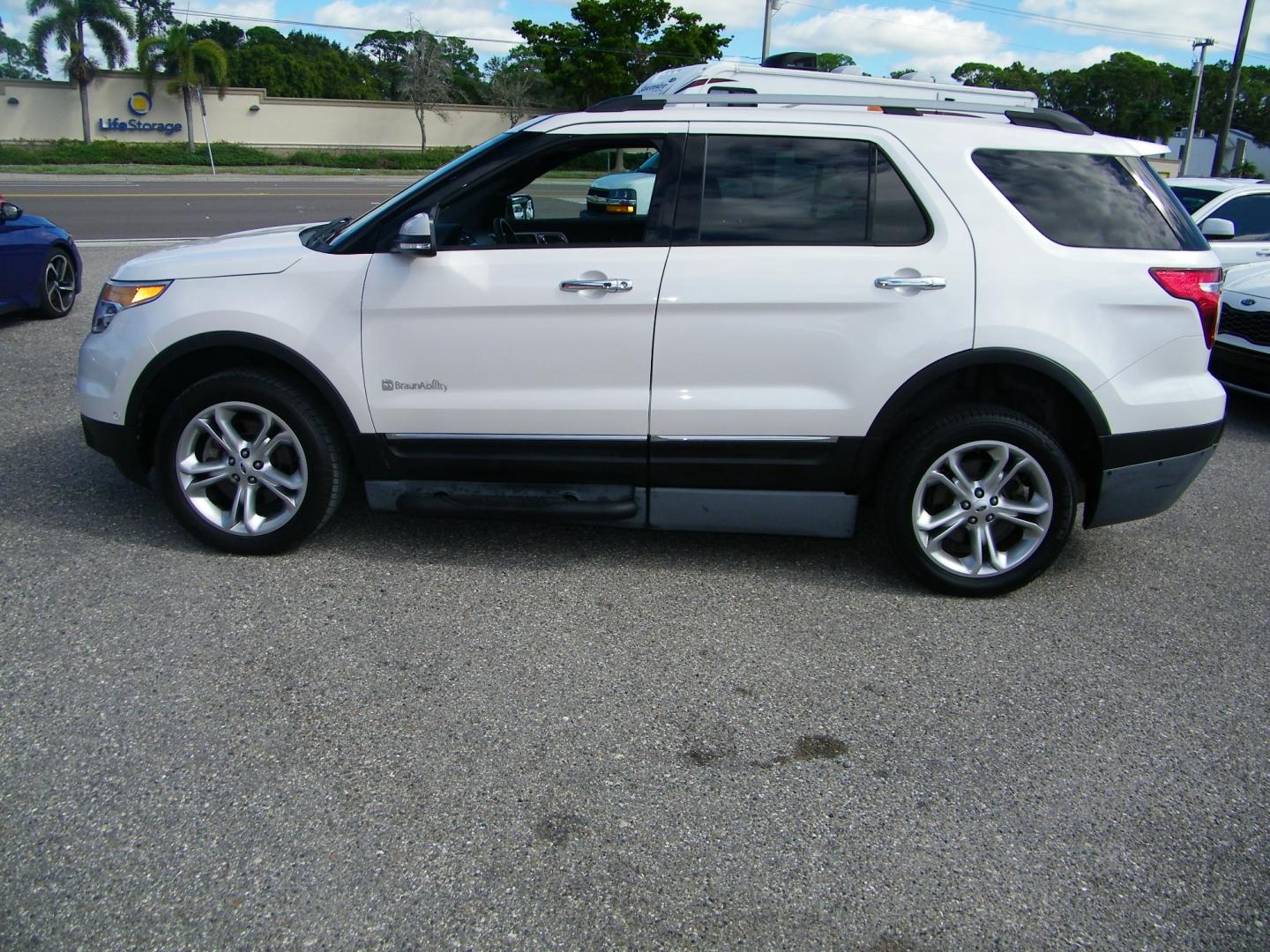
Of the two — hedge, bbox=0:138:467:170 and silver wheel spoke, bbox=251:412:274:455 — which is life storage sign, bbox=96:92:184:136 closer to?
hedge, bbox=0:138:467:170

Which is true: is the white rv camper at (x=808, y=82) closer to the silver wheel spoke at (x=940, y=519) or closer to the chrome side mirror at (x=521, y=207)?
the chrome side mirror at (x=521, y=207)

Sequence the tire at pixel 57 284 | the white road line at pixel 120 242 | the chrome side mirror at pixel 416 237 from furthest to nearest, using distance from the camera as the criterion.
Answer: the white road line at pixel 120 242, the tire at pixel 57 284, the chrome side mirror at pixel 416 237

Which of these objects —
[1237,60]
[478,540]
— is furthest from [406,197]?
[1237,60]

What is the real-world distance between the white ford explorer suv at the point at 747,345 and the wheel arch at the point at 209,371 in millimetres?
18

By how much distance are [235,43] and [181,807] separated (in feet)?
334

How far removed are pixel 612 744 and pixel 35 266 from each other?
7892 mm

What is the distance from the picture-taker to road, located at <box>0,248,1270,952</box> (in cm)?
258

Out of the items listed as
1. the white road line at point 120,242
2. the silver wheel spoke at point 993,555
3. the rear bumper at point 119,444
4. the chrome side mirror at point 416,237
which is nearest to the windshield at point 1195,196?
the silver wheel spoke at point 993,555

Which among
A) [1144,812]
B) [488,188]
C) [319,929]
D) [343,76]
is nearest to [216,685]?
[319,929]

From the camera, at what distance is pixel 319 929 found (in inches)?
97.5

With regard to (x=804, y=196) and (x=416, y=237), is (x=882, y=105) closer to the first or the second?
(x=804, y=196)

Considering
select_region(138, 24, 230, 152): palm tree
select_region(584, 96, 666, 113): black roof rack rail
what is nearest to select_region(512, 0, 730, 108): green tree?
select_region(138, 24, 230, 152): palm tree

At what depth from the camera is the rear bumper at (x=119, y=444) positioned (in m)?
4.49

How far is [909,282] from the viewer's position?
13.4ft
